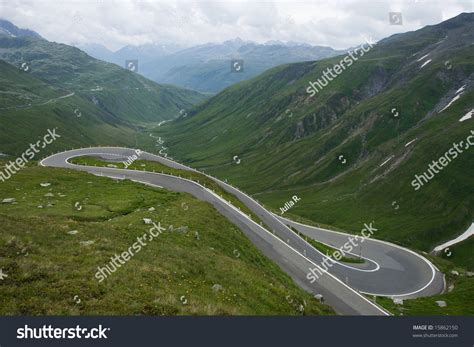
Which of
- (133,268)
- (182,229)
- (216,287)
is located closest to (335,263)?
(182,229)

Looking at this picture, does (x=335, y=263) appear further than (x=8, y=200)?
Yes

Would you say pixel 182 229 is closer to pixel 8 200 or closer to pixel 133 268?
pixel 133 268

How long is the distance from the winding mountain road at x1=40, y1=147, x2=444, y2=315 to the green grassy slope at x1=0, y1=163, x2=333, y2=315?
16.5ft

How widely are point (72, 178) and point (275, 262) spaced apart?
Result: 137 feet

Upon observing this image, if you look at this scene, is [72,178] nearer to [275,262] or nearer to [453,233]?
[275,262]

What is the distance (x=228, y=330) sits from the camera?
800 inches

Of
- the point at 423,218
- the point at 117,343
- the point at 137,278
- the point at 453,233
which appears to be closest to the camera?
the point at 117,343

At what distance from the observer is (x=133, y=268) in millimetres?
27172

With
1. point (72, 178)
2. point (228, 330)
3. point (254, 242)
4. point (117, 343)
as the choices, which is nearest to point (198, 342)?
point (228, 330)

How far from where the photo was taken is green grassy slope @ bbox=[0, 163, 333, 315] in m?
21.9

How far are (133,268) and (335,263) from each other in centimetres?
5160

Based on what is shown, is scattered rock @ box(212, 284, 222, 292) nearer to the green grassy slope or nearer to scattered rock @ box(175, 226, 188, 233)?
the green grassy slope

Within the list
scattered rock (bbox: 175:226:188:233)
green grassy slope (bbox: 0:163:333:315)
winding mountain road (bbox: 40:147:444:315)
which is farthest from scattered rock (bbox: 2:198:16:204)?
winding mountain road (bbox: 40:147:444:315)

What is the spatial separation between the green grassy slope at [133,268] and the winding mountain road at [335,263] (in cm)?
503
